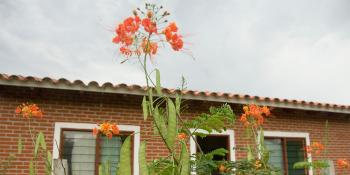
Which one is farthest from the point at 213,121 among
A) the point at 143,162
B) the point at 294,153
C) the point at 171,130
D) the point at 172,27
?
the point at 294,153

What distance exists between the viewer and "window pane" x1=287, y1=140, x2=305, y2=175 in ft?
30.0

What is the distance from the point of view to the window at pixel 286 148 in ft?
29.2

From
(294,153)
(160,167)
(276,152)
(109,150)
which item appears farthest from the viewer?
(294,153)

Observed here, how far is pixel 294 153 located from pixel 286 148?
1.08 feet

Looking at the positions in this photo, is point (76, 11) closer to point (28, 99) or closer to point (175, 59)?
point (28, 99)

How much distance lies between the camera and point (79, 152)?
6.96 meters

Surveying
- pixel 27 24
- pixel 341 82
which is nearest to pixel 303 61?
pixel 341 82

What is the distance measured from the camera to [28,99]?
22.0 ft

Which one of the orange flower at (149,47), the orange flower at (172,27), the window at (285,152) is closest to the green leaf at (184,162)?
the orange flower at (149,47)

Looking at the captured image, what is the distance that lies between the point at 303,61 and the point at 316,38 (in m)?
1.44

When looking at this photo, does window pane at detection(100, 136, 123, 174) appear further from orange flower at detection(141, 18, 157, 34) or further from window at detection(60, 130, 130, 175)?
orange flower at detection(141, 18, 157, 34)

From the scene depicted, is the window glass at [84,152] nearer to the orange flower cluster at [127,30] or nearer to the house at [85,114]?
the house at [85,114]

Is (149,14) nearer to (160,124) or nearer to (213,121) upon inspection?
(160,124)

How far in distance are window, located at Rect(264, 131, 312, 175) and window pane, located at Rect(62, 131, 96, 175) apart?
3720mm
